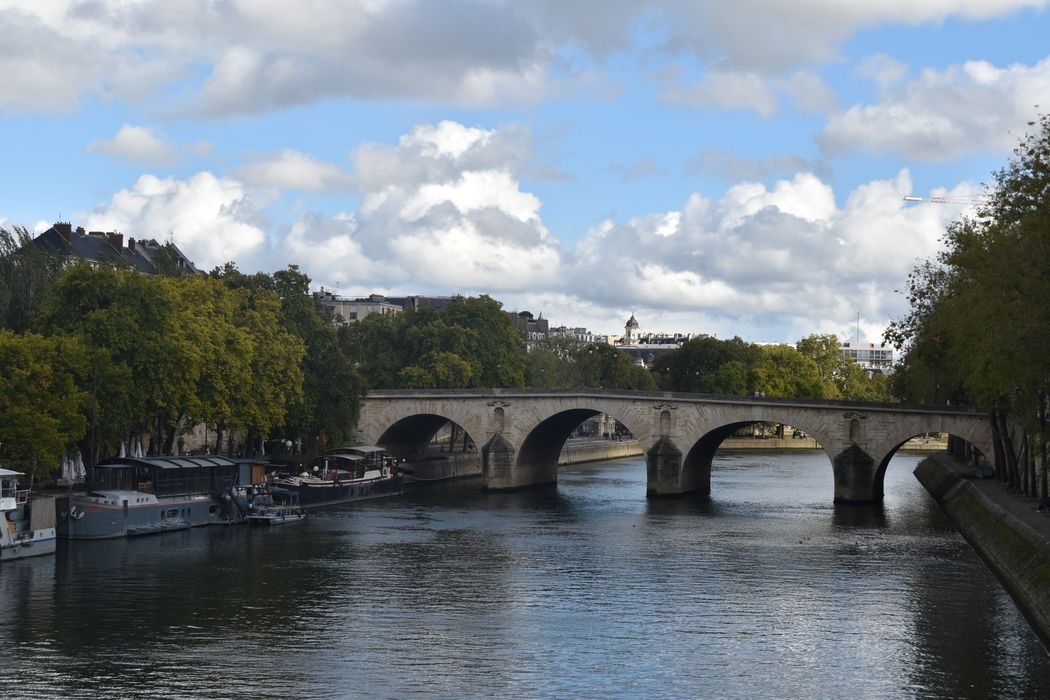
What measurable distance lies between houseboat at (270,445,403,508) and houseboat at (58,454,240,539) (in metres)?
6.26

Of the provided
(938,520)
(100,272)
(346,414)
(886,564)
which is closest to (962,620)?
(886,564)

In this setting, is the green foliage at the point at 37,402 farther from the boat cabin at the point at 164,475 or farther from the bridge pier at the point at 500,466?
the bridge pier at the point at 500,466

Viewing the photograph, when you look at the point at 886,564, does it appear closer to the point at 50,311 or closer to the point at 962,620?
the point at 962,620

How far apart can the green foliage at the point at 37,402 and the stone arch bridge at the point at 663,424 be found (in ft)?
135

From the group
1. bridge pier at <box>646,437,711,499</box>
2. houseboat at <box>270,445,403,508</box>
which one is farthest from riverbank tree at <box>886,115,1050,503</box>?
houseboat at <box>270,445,403,508</box>

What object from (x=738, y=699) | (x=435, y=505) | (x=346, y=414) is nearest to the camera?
(x=738, y=699)

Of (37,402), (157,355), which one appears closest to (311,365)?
(157,355)

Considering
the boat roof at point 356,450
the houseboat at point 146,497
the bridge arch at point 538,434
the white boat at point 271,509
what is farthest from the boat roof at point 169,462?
the bridge arch at point 538,434

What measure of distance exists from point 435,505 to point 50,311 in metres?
29.1

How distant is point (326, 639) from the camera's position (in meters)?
45.9

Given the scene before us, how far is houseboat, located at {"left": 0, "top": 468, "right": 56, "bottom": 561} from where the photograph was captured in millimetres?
60219

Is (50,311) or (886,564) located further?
(50,311)

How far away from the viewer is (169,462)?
76.0 m

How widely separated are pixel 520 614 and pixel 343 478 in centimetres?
4731
